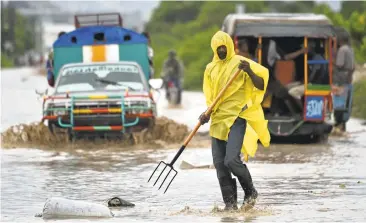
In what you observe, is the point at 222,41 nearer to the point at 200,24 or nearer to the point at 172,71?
the point at 172,71

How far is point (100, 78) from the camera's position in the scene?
21609 millimetres

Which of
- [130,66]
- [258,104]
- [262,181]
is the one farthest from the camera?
[130,66]

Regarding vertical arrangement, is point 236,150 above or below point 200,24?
above

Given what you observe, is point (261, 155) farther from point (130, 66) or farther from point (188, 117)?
point (188, 117)

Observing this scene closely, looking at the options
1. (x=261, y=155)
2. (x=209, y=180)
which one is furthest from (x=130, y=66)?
(x=209, y=180)

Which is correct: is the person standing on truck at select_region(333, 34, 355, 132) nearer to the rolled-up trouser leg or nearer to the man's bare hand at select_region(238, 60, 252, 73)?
the rolled-up trouser leg

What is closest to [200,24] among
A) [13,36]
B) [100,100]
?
[13,36]

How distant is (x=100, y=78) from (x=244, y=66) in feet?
33.3

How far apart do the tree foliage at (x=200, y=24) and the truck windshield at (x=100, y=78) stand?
15003mm

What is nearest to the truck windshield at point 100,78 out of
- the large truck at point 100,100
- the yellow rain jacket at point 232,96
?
the large truck at point 100,100

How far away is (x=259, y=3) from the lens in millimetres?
126438

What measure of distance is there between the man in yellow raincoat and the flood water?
0.38 m

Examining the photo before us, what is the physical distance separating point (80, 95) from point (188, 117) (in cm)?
992

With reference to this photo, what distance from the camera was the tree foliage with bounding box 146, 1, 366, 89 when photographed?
138 feet
